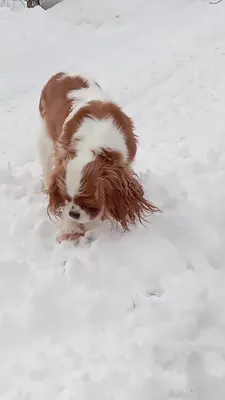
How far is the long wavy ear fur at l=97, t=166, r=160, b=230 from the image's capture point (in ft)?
11.0

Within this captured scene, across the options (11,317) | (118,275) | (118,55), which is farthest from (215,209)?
(118,55)

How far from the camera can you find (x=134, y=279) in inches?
131

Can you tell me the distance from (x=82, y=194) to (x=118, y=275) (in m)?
0.56

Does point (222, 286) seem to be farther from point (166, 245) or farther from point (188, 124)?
point (188, 124)

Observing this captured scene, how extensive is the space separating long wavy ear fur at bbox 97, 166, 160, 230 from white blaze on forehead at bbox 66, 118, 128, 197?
14 centimetres

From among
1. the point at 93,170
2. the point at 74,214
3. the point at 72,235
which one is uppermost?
the point at 93,170

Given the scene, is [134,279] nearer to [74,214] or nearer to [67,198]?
[74,214]

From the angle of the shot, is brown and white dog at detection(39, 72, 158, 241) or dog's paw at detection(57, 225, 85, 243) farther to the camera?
dog's paw at detection(57, 225, 85, 243)

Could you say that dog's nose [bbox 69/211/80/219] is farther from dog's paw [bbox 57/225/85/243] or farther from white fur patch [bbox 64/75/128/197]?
dog's paw [bbox 57/225/85/243]

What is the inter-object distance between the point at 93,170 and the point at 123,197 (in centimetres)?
34

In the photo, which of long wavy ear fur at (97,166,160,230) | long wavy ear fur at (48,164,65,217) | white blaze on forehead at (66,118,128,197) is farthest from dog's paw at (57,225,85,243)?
white blaze on forehead at (66,118,128,197)

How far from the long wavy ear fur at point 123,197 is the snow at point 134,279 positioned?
5.1 inches

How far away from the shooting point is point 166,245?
3561 mm

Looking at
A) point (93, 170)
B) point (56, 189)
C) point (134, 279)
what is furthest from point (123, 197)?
point (134, 279)
